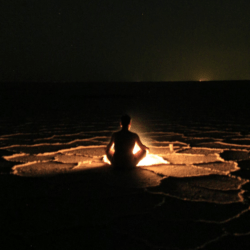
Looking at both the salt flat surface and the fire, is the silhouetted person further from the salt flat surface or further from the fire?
the fire

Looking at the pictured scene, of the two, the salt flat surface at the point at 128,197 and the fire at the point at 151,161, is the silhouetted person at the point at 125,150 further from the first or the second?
the fire at the point at 151,161

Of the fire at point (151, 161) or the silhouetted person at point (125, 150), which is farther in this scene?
the fire at point (151, 161)

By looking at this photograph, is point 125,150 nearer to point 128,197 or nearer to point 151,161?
point 151,161

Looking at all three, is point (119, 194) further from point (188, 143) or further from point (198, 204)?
point (188, 143)

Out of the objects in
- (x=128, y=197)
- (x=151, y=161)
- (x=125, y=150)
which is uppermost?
(x=125, y=150)

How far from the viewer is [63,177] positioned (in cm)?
253

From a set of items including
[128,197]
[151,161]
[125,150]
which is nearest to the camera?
[128,197]

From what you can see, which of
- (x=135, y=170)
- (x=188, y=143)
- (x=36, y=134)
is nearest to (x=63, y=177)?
(x=135, y=170)

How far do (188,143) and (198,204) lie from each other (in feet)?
6.86

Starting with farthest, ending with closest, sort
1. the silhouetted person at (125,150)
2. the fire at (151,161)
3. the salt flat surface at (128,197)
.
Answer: the fire at (151,161) → the silhouetted person at (125,150) → the salt flat surface at (128,197)

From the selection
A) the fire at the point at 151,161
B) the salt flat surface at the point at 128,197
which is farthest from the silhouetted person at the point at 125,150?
the fire at the point at 151,161

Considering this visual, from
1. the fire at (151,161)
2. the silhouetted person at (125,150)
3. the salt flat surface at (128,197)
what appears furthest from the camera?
the fire at (151,161)

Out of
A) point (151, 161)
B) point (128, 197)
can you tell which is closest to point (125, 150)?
point (151, 161)

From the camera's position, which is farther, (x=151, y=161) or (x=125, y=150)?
(x=151, y=161)
